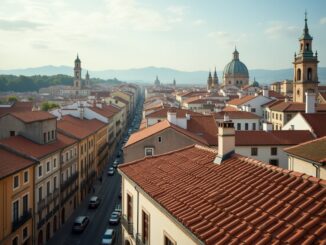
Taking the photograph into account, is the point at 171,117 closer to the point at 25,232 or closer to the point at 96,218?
the point at 96,218

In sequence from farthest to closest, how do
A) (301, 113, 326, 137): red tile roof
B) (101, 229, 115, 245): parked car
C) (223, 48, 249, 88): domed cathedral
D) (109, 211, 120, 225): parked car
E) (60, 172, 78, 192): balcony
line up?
1. (223, 48, 249, 88): domed cathedral
2. (301, 113, 326, 137): red tile roof
3. (60, 172, 78, 192): balcony
4. (109, 211, 120, 225): parked car
5. (101, 229, 115, 245): parked car

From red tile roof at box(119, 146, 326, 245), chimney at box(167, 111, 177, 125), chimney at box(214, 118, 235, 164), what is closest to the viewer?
red tile roof at box(119, 146, 326, 245)

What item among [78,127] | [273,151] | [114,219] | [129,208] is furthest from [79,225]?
[273,151]

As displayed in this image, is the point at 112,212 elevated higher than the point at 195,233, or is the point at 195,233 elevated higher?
the point at 195,233

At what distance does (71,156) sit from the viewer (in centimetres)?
4503

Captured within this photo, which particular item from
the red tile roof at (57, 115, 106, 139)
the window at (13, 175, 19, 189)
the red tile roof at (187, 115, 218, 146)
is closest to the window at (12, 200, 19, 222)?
the window at (13, 175, 19, 189)

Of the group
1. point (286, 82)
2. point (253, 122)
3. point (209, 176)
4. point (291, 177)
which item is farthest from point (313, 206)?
point (286, 82)

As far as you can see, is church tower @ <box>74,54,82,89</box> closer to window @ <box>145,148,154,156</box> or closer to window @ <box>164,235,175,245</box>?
window @ <box>145,148,154,156</box>

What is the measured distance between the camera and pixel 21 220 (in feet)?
100

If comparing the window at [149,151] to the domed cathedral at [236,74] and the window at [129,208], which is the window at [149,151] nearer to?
the window at [129,208]

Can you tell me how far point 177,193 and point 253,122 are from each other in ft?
182

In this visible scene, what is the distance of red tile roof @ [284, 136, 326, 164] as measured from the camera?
1038 inches

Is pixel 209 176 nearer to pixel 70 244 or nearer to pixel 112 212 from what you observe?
pixel 70 244

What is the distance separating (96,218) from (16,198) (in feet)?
47.4
